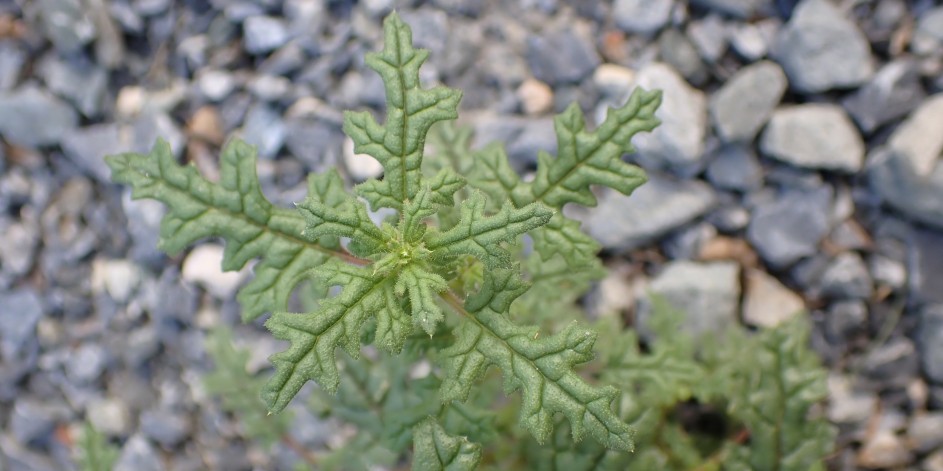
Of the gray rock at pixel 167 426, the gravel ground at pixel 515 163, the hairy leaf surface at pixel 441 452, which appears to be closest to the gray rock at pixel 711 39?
the gravel ground at pixel 515 163

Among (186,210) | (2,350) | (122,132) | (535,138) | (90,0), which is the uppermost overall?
(186,210)

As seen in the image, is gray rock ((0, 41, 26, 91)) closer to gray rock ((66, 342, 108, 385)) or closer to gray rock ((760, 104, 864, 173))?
gray rock ((66, 342, 108, 385))

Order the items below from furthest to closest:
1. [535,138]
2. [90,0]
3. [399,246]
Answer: [90,0] < [535,138] < [399,246]

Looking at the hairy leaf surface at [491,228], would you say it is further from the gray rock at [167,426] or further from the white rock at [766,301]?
the gray rock at [167,426]

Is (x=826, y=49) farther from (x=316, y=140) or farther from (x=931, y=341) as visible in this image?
(x=316, y=140)

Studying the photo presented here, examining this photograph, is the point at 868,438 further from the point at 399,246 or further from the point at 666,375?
the point at 399,246

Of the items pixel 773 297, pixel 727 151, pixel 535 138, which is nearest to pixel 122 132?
pixel 535 138
